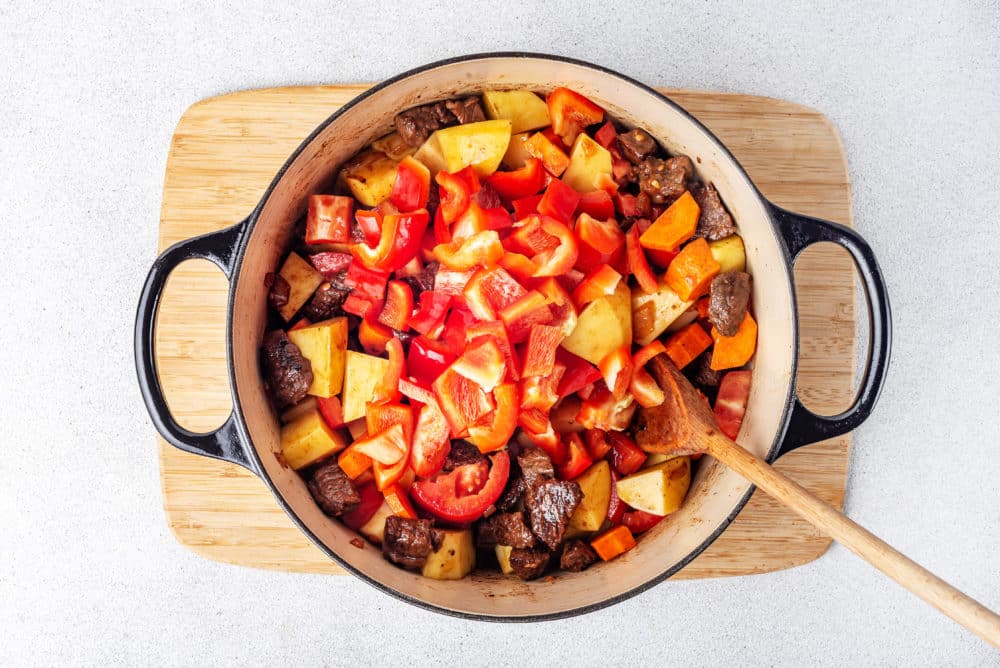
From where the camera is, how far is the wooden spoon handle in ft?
4.72

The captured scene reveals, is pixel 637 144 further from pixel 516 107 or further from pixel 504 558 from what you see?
pixel 504 558

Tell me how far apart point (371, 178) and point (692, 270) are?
1077 mm

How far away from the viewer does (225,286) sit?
8.58 ft

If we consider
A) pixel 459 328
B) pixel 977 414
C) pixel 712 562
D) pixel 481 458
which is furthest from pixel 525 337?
pixel 977 414

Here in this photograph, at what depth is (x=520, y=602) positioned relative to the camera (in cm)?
237

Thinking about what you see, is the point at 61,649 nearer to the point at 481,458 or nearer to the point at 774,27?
the point at 481,458

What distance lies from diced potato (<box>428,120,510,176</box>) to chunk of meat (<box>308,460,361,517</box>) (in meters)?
1.05

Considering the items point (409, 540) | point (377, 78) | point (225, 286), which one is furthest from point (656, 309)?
point (225, 286)

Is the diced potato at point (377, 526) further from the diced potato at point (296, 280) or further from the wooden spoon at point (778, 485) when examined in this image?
the wooden spoon at point (778, 485)

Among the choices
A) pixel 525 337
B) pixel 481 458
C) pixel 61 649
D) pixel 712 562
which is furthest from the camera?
pixel 61 649

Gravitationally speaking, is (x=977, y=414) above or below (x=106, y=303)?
below

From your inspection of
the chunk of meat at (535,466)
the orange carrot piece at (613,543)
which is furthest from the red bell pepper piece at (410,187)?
the orange carrot piece at (613,543)

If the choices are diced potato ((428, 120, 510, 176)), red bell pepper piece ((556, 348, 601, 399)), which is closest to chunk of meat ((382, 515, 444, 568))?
red bell pepper piece ((556, 348, 601, 399))

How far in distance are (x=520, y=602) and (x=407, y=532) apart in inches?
16.3
